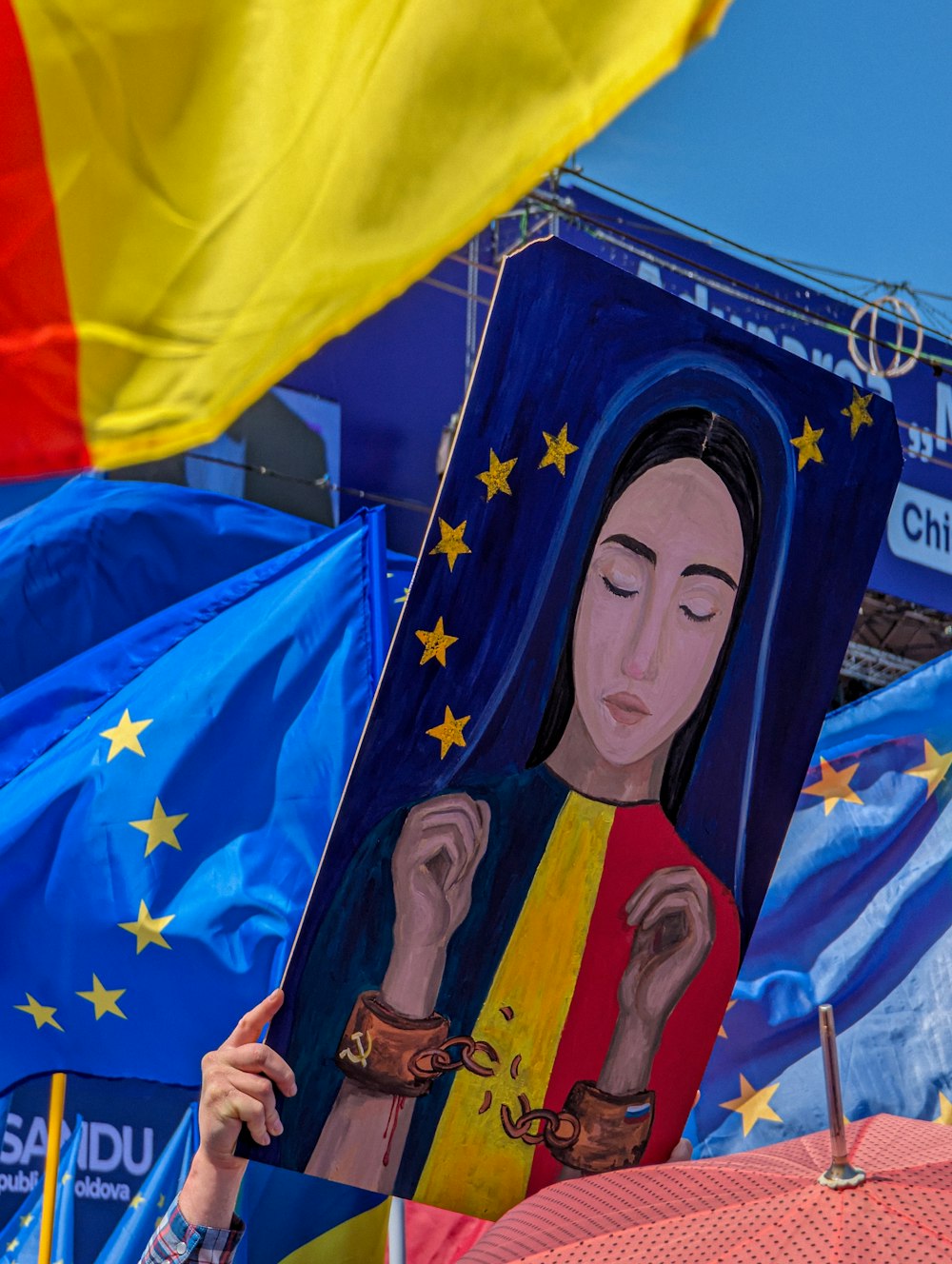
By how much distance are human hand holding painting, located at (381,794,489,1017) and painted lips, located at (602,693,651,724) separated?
332mm

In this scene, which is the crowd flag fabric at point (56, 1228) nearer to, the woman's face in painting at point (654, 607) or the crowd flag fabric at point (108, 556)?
the crowd flag fabric at point (108, 556)

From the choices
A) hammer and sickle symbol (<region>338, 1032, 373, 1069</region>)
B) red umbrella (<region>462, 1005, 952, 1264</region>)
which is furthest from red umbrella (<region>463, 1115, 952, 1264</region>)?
hammer and sickle symbol (<region>338, 1032, 373, 1069</region>)

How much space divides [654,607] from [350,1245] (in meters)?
3.51

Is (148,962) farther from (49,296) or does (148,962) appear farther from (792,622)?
(49,296)

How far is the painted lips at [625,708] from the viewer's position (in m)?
3.20

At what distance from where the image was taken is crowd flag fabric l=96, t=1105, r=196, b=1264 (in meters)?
5.89

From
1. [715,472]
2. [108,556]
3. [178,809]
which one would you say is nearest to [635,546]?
[715,472]

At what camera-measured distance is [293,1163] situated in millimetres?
2809

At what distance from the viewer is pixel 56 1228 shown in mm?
6285

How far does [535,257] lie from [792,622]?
37.4 inches

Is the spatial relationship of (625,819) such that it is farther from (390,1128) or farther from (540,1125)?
(390,1128)

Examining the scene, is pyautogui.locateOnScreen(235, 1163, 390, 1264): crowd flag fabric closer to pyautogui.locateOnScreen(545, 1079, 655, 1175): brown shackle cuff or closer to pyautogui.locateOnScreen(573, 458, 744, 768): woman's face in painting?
pyautogui.locateOnScreen(545, 1079, 655, 1175): brown shackle cuff

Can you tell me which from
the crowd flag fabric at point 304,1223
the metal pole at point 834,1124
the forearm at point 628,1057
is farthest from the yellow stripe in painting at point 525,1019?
the crowd flag fabric at point 304,1223

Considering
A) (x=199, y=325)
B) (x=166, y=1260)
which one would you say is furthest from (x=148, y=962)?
(x=199, y=325)
